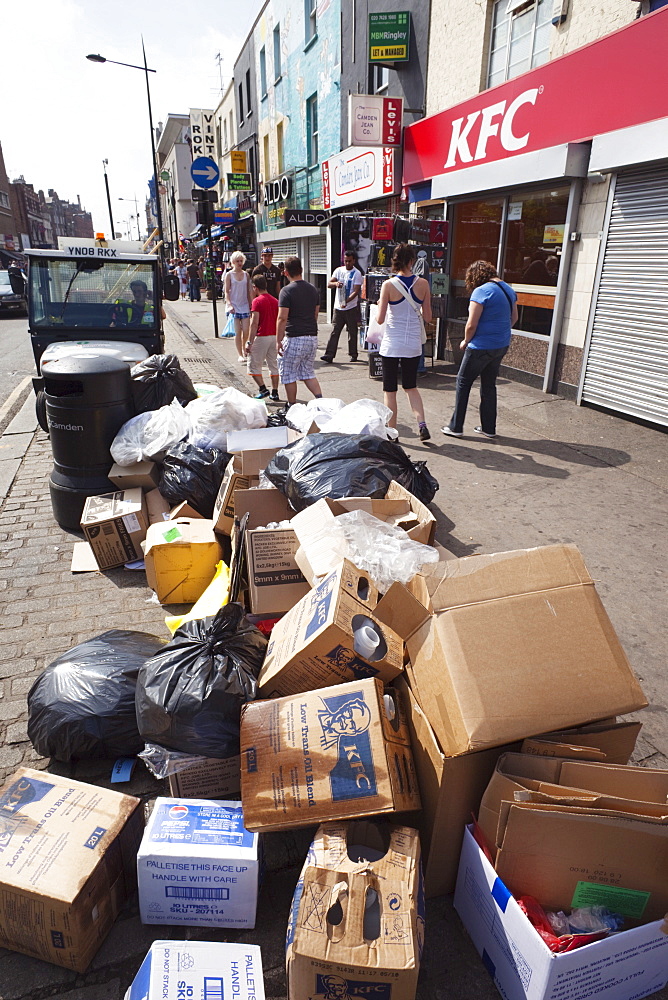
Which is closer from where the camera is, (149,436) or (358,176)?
(149,436)

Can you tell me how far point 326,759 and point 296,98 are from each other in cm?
2222

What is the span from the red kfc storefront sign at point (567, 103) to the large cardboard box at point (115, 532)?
20.8 feet

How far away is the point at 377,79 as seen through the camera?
13680 mm

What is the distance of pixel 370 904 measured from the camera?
165cm

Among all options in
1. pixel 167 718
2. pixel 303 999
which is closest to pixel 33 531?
pixel 167 718

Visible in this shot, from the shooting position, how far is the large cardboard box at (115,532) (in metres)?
4.15

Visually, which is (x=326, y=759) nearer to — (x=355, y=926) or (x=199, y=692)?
(x=355, y=926)

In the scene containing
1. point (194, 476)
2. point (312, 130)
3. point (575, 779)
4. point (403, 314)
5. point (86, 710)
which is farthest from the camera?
point (312, 130)

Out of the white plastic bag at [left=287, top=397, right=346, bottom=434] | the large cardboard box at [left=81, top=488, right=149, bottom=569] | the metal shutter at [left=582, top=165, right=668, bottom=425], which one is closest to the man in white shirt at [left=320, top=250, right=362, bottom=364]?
the metal shutter at [left=582, top=165, right=668, bottom=425]

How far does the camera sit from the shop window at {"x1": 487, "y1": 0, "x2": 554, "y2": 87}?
26.2 feet

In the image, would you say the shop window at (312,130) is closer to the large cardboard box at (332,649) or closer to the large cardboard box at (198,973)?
the large cardboard box at (332,649)

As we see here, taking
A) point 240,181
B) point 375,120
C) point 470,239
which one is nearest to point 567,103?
point 470,239

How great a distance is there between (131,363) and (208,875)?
213 inches

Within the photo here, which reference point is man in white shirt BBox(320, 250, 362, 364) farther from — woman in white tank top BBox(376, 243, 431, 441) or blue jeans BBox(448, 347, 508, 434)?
blue jeans BBox(448, 347, 508, 434)
